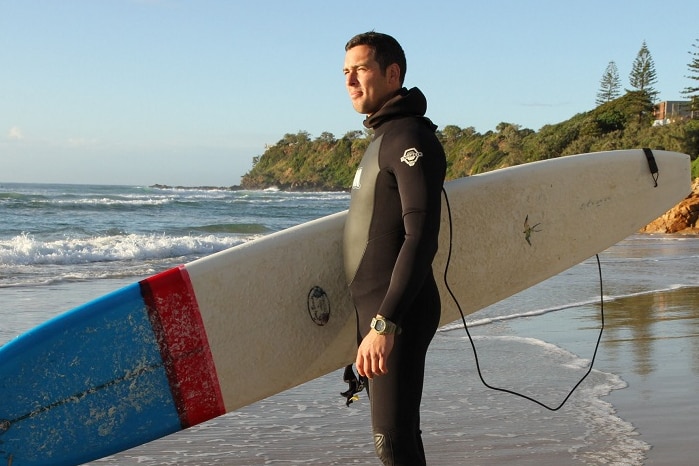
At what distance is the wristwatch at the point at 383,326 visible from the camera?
1.81m

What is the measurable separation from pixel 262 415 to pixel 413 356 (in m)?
1.68

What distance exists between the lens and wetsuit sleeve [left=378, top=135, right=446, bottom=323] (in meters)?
1.82

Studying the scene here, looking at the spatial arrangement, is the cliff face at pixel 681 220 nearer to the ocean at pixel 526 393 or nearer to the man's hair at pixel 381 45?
the ocean at pixel 526 393

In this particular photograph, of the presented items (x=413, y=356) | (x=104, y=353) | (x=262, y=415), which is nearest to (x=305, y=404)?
(x=262, y=415)

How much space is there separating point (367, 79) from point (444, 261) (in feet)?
2.71

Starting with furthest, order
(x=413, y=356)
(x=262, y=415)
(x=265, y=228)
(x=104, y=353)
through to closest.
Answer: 1. (x=265, y=228)
2. (x=262, y=415)
3. (x=104, y=353)
4. (x=413, y=356)

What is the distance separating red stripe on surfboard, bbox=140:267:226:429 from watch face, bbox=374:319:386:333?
82cm

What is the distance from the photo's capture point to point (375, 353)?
183 centimetres

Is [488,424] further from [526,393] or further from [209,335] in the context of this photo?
[209,335]

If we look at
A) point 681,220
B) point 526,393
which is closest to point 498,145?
point 681,220

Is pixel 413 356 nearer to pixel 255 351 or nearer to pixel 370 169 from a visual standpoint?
pixel 370 169

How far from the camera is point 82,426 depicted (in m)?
2.37

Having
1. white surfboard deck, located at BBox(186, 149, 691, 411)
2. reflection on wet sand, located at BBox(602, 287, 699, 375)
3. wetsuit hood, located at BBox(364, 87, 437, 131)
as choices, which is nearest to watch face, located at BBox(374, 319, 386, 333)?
wetsuit hood, located at BBox(364, 87, 437, 131)

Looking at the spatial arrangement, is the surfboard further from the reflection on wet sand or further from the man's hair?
the reflection on wet sand
